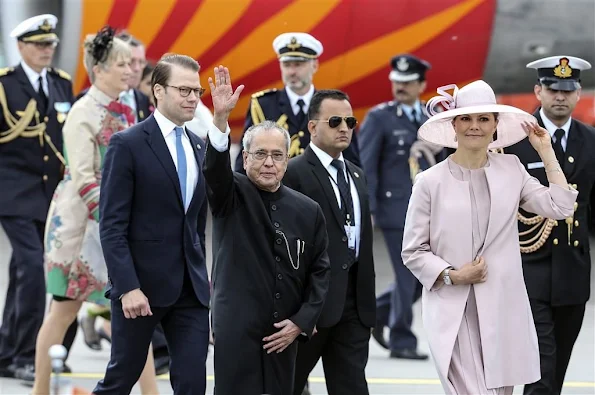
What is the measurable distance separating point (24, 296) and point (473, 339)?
3.44 m

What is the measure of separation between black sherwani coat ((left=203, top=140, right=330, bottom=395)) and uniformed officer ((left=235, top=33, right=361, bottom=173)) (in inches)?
91.8

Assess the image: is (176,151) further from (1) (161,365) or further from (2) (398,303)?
(2) (398,303)

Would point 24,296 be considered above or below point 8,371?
above

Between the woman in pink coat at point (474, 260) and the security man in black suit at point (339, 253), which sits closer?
the woman in pink coat at point (474, 260)

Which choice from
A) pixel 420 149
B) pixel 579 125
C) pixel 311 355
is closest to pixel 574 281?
pixel 579 125

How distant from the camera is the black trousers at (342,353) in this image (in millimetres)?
6094

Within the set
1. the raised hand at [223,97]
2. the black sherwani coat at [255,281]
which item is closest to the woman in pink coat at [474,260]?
the black sherwani coat at [255,281]

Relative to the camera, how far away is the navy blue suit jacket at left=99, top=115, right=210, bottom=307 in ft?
18.3

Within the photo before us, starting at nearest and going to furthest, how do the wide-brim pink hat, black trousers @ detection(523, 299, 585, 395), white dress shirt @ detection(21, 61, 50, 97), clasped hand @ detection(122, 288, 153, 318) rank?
1. the wide-brim pink hat
2. clasped hand @ detection(122, 288, 153, 318)
3. black trousers @ detection(523, 299, 585, 395)
4. white dress shirt @ detection(21, 61, 50, 97)

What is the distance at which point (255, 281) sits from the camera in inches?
209

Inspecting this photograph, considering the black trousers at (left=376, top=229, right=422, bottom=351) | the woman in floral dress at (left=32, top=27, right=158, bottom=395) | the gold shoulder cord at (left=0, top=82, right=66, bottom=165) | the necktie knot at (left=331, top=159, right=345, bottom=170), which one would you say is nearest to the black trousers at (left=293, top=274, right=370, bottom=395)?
the necktie knot at (left=331, top=159, right=345, bottom=170)

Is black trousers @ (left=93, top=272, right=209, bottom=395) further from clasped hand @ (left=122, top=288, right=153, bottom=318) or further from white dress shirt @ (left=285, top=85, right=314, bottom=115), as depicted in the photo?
white dress shirt @ (left=285, top=85, right=314, bottom=115)

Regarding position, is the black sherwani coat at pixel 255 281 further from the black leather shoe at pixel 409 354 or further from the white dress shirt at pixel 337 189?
the black leather shoe at pixel 409 354

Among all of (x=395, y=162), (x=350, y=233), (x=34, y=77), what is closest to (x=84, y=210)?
(x=34, y=77)
